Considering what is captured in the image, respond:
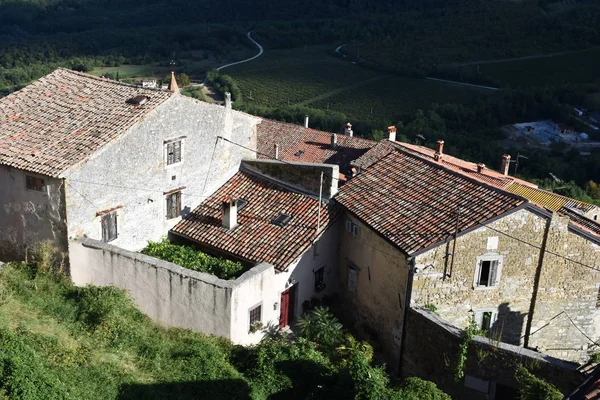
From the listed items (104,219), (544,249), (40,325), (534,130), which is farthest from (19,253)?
(534,130)

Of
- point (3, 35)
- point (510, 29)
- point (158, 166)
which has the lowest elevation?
point (3, 35)

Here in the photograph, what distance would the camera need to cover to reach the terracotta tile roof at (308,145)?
41312mm

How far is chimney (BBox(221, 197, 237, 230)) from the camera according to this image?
23.0m

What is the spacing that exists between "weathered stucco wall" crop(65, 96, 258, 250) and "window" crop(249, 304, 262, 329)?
15.0ft

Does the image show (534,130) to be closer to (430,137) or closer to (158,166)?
(430,137)

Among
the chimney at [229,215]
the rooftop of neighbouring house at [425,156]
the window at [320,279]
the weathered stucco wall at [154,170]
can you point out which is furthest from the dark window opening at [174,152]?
the rooftop of neighbouring house at [425,156]

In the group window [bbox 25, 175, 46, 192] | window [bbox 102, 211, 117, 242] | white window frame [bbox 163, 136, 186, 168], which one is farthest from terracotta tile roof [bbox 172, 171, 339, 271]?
window [bbox 25, 175, 46, 192]

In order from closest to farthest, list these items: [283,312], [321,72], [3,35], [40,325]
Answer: [40,325]
[283,312]
[321,72]
[3,35]

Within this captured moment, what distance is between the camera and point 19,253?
2122cm

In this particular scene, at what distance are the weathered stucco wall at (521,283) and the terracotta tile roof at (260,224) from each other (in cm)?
421

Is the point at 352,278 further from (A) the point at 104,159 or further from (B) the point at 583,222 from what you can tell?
(B) the point at 583,222

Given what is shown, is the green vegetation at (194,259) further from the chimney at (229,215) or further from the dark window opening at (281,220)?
the dark window opening at (281,220)

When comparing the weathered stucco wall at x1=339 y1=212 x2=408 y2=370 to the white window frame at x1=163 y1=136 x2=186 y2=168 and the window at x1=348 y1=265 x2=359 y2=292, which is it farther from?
the white window frame at x1=163 y1=136 x2=186 y2=168

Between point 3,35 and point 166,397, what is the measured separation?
11072 centimetres
